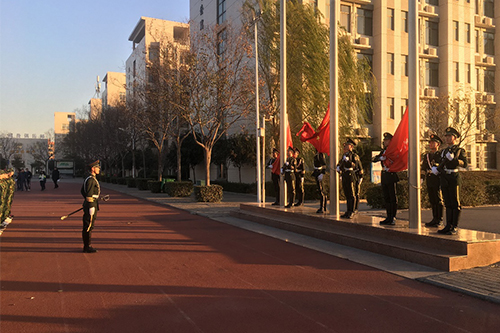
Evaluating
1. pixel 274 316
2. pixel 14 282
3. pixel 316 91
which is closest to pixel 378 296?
pixel 274 316

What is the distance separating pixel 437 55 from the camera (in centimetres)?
3269

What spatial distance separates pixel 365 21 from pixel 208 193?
18.3 meters

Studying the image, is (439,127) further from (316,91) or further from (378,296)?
(378,296)

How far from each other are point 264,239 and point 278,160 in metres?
5.70

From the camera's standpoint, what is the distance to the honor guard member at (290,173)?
45.9 ft

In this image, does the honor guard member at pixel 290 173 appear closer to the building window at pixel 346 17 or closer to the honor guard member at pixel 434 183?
the honor guard member at pixel 434 183

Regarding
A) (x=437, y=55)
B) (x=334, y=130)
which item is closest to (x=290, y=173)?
(x=334, y=130)

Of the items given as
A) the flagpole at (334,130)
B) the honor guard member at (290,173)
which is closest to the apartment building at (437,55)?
the honor guard member at (290,173)

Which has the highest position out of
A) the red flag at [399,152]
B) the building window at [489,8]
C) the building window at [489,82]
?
the building window at [489,8]

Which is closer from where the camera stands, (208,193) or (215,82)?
(215,82)

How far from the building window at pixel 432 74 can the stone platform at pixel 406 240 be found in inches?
987

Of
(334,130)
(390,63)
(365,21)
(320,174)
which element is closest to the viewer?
(334,130)

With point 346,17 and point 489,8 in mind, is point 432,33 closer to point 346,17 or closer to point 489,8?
point 489,8

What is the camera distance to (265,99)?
22453mm
